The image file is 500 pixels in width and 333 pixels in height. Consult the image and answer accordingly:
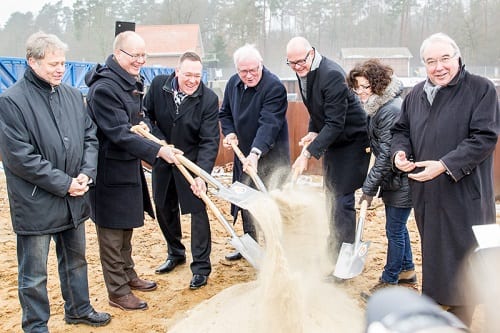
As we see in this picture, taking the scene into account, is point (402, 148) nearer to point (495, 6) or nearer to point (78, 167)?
point (78, 167)

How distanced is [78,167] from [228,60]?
44.9 meters

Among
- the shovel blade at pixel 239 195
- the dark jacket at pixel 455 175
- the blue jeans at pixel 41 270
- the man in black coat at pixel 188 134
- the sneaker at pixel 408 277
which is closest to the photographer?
the dark jacket at pixel 455 175

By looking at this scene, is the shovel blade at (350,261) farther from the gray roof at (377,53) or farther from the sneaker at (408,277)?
the gray roof at (377,53)

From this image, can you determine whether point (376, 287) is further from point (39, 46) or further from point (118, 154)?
point (39, 46)

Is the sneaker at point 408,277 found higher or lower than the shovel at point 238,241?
lower

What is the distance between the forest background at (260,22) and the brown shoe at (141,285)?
40.5 metres

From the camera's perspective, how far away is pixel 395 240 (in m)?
4.11

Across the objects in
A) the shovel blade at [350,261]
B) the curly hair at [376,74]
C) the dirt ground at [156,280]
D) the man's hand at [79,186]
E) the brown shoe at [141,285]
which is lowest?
the dirt ground at [156,280]

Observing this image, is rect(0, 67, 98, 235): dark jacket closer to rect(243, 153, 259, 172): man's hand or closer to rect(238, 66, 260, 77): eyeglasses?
rect(243, 153, 259, 172): man's hand

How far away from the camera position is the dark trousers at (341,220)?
4.39 meters

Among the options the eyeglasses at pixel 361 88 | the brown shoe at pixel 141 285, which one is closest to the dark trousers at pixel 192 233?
the brown shoe at pixel 141 285

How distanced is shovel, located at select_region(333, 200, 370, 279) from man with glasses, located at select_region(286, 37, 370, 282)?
260 mm

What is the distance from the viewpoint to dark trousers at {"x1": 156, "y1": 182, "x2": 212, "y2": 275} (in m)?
4.42

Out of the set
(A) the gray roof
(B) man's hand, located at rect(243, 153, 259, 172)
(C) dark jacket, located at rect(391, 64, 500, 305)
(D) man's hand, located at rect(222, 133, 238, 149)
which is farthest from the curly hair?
(A) the gray roof
